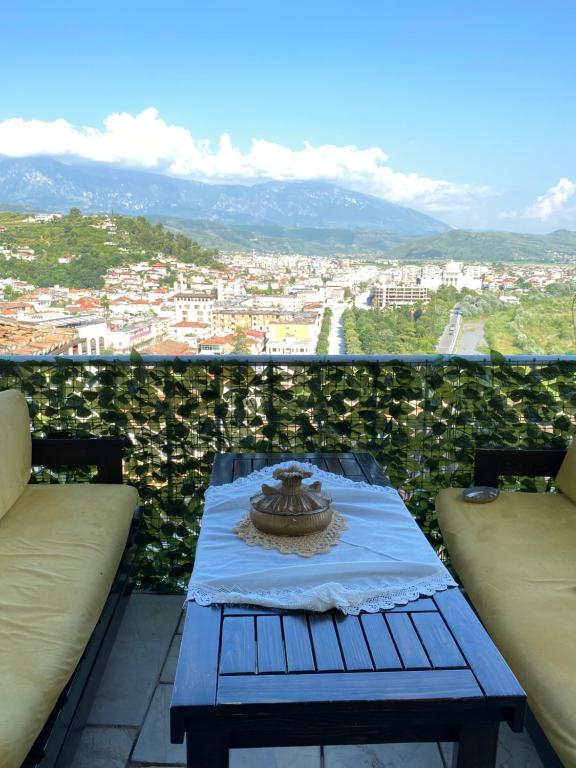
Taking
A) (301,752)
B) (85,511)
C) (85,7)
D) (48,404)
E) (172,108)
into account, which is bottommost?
(301,752)

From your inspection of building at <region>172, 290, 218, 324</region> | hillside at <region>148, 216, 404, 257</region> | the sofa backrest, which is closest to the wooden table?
the sofa backrest

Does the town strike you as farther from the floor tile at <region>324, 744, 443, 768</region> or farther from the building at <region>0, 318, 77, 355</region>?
the floor tile at <region>324, 744, 443, 768</region>

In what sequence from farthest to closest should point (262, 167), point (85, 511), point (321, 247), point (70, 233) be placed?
point (262, 167) → point (321, 247) → point (70, 233) → point (85, 511)

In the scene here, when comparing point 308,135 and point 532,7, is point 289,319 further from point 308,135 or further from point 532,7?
point 308,135

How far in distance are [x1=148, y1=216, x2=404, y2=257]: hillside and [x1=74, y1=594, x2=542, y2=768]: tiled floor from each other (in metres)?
3.56

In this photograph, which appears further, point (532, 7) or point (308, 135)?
point (308, 135)

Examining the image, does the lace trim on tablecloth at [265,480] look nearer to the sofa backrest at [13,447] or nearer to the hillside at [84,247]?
the sofa backrest at [13,447]

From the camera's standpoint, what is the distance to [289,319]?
12.5 ft

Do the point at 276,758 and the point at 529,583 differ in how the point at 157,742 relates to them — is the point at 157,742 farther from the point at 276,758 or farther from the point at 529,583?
the point at 529,583

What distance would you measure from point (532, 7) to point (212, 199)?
10.1 ft

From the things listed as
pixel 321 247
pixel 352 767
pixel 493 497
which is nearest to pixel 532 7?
pixel 321 247

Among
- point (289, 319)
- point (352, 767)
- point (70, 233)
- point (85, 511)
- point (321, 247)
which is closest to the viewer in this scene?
point (352, 767)

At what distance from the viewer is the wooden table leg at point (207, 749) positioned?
118cm

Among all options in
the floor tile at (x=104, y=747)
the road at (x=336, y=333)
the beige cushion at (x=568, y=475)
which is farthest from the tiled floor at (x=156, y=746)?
the road at (x=336, y=333)
